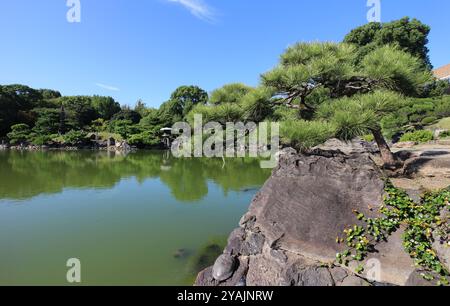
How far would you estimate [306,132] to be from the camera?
258cm

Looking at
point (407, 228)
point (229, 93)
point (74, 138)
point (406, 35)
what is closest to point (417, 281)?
point (407, 228)

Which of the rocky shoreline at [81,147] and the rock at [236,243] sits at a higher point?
the rocky shoreline at [81,147]

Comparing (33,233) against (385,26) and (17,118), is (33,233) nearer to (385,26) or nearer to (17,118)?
(385,26)

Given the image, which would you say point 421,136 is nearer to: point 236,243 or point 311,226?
point 311,226

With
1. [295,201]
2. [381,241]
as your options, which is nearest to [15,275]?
[295,201]

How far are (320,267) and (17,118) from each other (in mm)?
27616

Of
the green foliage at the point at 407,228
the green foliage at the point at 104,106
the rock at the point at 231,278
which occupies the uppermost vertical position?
the green foliage at the point at 104,106

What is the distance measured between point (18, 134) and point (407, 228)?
2486 centimetres

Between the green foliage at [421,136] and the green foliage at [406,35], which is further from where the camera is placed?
the green foliage at [406,35]

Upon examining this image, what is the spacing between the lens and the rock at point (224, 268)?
244 centimetres

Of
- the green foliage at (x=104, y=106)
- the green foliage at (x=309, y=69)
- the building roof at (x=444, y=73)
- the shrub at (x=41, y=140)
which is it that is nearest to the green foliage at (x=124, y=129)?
the shrub at (x=41, y=140)

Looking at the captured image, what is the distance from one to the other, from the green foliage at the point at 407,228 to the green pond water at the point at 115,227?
166 centimetres

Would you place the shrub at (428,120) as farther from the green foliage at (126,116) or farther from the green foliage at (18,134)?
the green foliage at (18,134)
